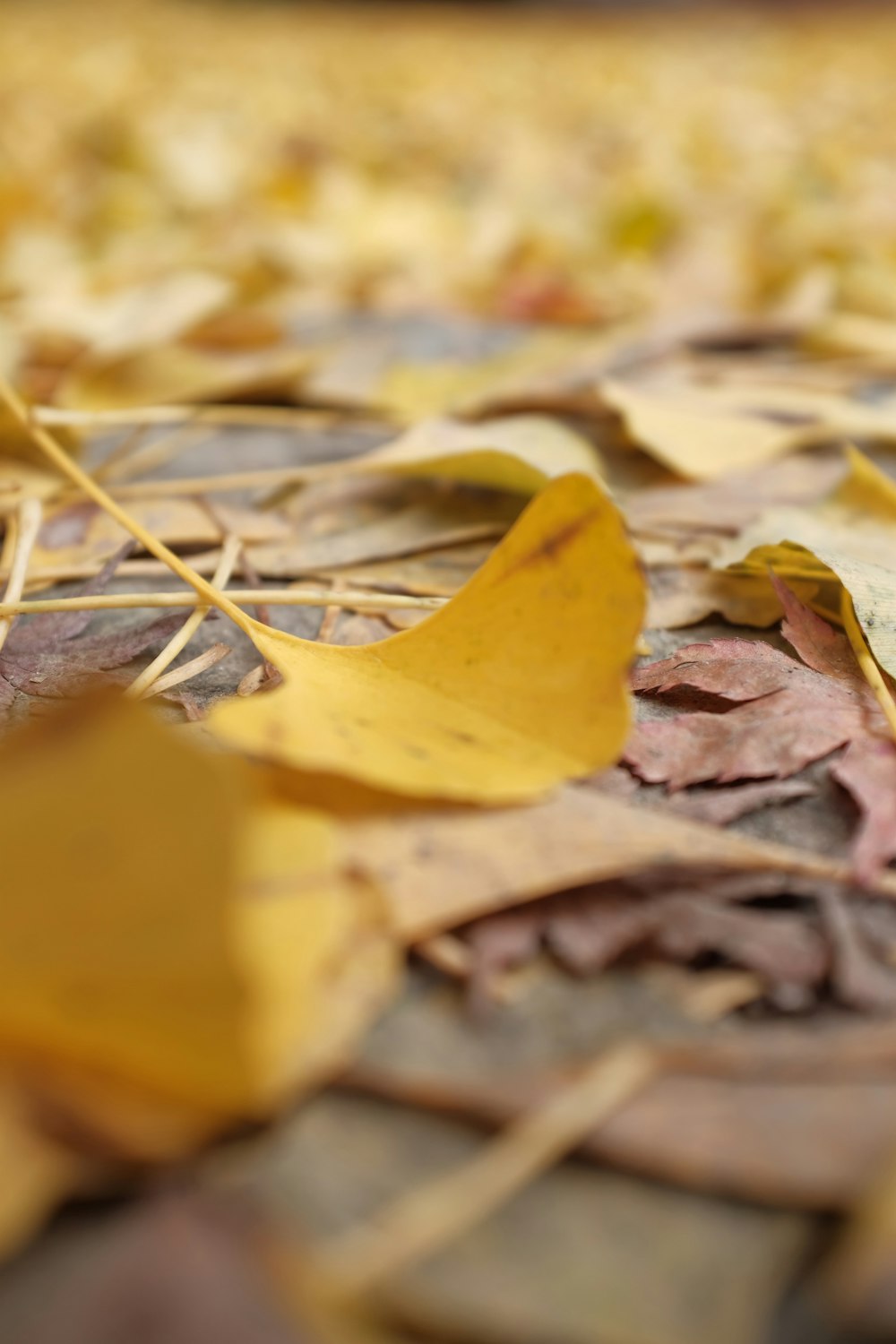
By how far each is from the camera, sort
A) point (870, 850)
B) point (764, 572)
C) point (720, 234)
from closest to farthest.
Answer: point (870, 850) < point (764, 572) < point (720, 234)

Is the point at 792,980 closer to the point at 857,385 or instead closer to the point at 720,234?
the point at 857,385

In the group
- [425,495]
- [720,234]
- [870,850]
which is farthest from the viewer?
[720,234]

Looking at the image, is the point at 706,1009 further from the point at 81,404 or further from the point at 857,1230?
the point at 81,404

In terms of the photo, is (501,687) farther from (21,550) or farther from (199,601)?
(21,550)

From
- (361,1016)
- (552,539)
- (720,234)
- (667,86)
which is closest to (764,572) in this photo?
(552,539)

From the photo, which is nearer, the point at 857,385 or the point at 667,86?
the point at 857,385

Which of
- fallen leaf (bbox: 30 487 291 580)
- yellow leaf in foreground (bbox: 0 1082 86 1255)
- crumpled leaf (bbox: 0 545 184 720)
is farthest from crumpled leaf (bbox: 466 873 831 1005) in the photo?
fallen leaf (bbox: 30 487 291 580)

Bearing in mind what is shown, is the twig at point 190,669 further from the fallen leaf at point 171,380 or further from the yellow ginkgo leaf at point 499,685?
the fallen leaf at point 171,380

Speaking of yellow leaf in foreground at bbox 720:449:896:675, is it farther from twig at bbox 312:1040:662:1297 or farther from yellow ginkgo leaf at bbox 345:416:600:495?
twig at bbox 312:1040:662:1297
